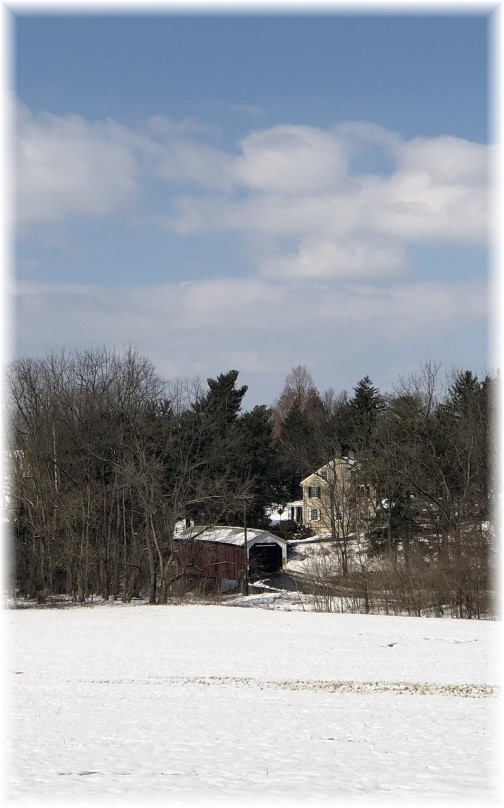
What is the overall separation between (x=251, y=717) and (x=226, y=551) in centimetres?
4707

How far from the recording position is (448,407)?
6506 centimetres

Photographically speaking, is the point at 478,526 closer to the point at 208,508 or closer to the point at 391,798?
the point at 208,508

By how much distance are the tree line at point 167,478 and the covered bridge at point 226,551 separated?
1.75 metres

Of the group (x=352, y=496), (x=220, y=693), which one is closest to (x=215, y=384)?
(x=352, y=496)

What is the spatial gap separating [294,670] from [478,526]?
3012cm

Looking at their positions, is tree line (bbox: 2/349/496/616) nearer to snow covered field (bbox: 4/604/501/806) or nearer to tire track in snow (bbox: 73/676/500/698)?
snow covered field (bbox: 4/604/501/806)

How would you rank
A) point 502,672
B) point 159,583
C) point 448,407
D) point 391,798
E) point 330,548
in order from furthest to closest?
1. point 330,548
2. point 448,407
3. point 159,583
4. point 502,672
5. point 391,798

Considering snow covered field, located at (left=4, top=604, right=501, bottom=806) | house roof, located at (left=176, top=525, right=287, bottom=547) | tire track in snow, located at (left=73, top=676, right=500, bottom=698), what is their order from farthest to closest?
1. house roof, located at (left=176, top=525, right=287, bottom=547)
2. tire track in snow, located at (left=73, top=676, right=500, bottom=698)
3. snow covered field, located at (left=4, top=604, right=501, bottom=806)

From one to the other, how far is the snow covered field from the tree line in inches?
618

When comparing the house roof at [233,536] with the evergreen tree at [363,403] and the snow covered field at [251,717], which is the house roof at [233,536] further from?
the snow covered field at [251,717]

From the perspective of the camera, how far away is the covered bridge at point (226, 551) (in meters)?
57.5

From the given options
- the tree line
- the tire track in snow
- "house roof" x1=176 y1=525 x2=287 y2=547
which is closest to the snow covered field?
the tire track in snow

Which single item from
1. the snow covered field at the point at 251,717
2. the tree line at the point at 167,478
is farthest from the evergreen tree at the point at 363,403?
the snow covered field at the point at 251,717

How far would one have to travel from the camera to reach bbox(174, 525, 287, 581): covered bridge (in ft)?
189
